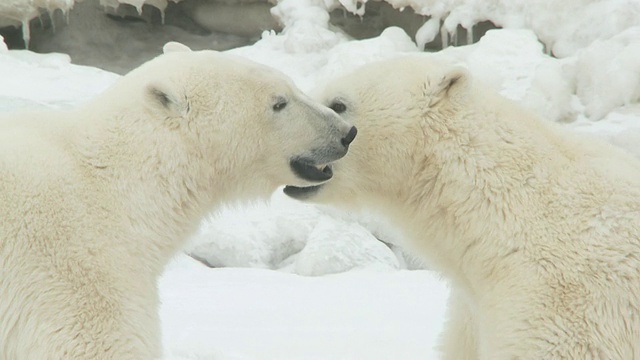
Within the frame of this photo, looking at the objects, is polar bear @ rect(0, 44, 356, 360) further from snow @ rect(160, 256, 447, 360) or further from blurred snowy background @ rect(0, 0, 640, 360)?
snow @ rect(160, 256, 447, 360)

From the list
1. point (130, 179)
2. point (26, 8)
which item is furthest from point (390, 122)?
point (26, 8)

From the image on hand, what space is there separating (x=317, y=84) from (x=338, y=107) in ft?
13.6

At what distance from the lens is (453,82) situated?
3.10 metres

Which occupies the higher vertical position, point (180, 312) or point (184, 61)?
point (184, 61)

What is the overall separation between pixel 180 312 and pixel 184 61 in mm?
2251

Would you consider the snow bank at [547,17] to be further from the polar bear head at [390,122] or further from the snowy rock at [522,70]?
the polar bear head at [390,122]

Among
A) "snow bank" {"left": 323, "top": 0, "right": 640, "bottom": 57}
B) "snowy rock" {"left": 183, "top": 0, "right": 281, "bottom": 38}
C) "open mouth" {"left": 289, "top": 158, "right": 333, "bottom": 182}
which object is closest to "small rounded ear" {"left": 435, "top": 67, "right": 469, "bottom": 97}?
"open mouth" {"left": 289, "top": 158, "right": 333, "bottom": 182}

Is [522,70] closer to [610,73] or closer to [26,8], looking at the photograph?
[610,73]

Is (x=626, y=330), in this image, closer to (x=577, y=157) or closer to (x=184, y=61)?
(x=577, y=157)

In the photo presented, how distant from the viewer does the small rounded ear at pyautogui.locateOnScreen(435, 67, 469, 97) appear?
3.07 metres

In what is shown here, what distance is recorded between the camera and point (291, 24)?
10008mm

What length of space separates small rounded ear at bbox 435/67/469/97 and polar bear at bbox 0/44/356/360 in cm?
37

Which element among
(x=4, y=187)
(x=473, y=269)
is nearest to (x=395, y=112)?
(x=473, y=269)

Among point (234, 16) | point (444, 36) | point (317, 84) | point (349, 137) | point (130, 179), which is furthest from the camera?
point (234, 16)
